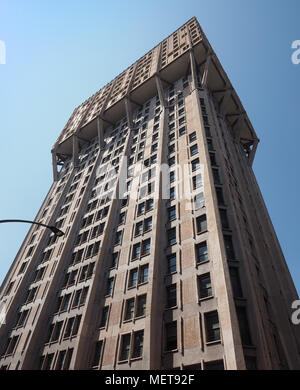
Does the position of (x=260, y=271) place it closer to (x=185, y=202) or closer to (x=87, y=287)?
(x=185, y=202)

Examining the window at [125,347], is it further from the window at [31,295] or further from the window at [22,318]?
the window at [31,295]

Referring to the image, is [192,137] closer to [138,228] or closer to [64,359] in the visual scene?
[138,228]

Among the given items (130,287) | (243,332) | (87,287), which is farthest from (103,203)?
(243,332)

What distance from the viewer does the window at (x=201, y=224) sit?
2628cm

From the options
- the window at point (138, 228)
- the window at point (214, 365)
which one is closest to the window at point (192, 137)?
the window at point (138, 228)

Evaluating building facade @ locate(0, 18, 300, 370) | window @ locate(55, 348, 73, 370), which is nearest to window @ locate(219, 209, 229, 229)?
building facade @ locate(0, 18, 300, 370)

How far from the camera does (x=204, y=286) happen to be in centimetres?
2256

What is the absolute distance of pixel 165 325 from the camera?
22453mm

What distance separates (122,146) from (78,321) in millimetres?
31441

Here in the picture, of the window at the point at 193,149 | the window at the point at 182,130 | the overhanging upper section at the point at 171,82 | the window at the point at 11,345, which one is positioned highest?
the overhanging upper section at the point at 171,82

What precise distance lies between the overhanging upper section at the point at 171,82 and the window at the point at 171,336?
4110cm

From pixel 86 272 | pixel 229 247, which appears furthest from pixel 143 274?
pixel 229 247

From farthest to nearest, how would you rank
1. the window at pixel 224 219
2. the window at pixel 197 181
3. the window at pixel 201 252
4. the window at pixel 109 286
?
1. the window at pixel 197 181
2. the window at pixel 109 286
3. the window at pixel 224 219
4. the window at pixel 201 252

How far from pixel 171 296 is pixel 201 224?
731 cm
